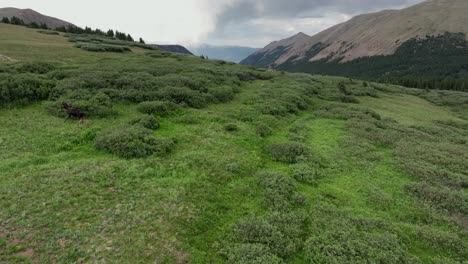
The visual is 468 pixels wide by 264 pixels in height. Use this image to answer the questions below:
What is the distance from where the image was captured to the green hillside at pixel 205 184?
9.45m

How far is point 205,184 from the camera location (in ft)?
43.1

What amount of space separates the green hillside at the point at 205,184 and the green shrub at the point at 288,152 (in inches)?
4.2

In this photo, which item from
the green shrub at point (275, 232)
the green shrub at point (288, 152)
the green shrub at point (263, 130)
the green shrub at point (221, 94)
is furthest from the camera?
the green shrub at point (221, 94)

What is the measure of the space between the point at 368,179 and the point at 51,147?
1732cm

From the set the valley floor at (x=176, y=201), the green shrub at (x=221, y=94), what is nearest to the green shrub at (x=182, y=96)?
the green shrub at (x=221, y=94)

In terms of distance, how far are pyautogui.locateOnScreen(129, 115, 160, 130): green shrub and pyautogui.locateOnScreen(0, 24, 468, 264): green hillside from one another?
8 cm

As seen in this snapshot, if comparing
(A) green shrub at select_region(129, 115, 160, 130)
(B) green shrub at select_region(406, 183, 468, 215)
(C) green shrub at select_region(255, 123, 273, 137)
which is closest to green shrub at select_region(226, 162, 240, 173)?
(C) green shrub at select_region(255, 123, 273, 137)

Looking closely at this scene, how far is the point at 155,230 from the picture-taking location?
9766 millimetres

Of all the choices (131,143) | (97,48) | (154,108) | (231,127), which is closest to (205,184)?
(131,143)

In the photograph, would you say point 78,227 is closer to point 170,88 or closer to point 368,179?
point 368,179

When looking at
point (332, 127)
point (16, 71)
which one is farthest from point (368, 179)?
point (16, 71)

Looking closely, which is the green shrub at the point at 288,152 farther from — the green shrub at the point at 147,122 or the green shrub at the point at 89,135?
the green shrub at the point at 89,135

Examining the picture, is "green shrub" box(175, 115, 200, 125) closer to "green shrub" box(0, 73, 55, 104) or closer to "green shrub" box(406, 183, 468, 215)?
"green shrub" box(0, 73, 55, 104)

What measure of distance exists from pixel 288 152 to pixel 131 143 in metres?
9.38
